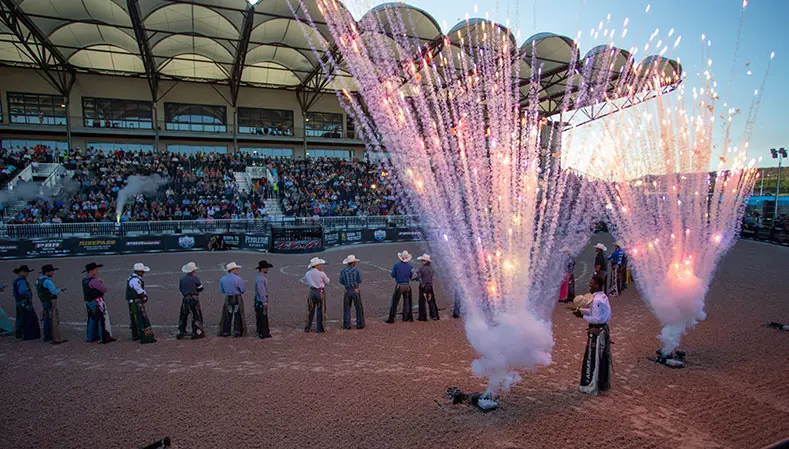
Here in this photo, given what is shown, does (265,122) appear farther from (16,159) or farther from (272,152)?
(16,159)

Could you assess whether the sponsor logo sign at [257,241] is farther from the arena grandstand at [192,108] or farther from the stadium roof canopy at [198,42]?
the stadium roof canopy at [198,42]

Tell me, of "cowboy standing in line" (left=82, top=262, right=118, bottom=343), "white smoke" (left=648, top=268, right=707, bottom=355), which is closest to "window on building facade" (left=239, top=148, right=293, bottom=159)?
"cowboy standing in line" (left=82, top=262, right=118, bottom=343)

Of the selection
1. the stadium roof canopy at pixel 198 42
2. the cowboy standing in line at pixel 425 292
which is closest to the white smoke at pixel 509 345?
the cowboy standing in line at pixel 425 292

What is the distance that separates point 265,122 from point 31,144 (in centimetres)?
1602

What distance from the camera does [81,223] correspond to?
20891mm

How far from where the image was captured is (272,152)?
123 feet

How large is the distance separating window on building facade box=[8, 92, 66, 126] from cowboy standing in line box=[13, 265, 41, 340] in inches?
1151

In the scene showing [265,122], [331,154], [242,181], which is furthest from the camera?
[331,154]

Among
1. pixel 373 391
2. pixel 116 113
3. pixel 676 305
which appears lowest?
pixel 373 391

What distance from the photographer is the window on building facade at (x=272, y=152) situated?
121ft

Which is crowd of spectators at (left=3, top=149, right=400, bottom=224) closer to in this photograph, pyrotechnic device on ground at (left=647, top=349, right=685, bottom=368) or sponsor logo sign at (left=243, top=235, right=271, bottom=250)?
sponsor logo sign at (left=243, top=235, right=271, bottom=250)

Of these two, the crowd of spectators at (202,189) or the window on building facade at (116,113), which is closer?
the crowd of spectators at (202,189)

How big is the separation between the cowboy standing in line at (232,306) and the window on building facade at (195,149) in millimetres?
29401

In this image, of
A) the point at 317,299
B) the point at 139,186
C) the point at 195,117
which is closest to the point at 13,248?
the point at 139,186
